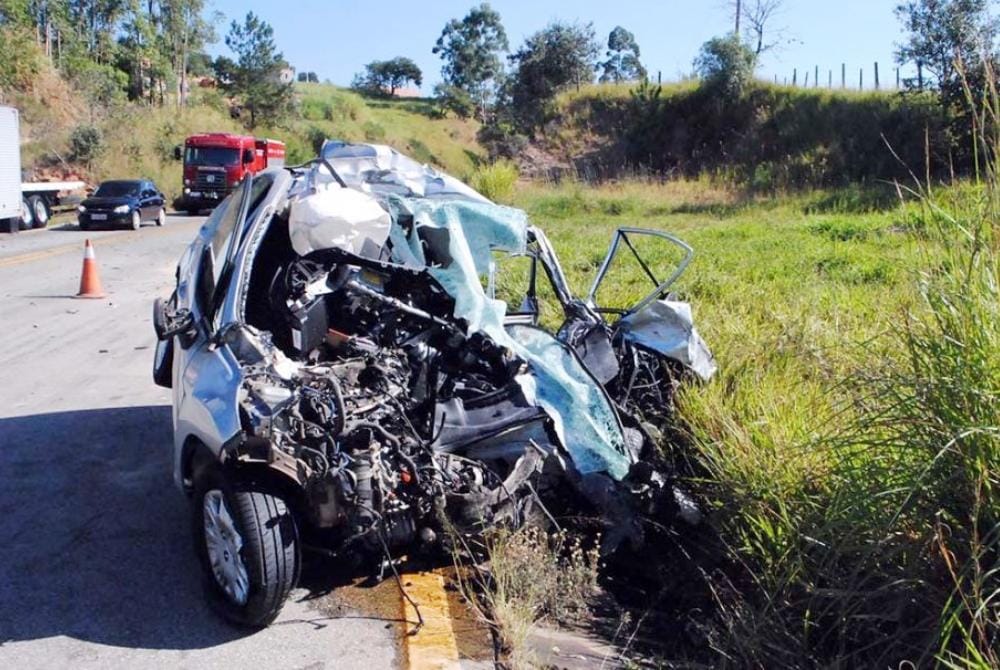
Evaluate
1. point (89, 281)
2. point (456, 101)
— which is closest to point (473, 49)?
point (456, 101)

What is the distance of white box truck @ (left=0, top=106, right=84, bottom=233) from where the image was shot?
25500 millimetres

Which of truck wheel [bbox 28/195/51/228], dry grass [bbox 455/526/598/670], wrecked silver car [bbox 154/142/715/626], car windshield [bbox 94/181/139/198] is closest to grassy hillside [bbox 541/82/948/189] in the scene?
car windshield [bbox 94/181/139/198]

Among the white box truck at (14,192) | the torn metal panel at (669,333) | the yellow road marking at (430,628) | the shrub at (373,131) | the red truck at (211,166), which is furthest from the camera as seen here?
the shrub at (373,131)

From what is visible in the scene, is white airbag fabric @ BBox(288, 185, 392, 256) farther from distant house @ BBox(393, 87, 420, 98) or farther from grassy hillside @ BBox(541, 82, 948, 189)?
distant house @ BBox(393, 87, 420, 98)

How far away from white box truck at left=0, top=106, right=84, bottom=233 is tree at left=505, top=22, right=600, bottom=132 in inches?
1081

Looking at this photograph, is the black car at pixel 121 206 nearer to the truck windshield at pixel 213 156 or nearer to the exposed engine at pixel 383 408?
the truck windshield at pixel 213 156

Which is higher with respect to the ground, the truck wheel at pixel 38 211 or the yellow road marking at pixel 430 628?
the truck wheel at pixel 38 211

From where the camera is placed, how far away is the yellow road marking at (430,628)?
3.90m

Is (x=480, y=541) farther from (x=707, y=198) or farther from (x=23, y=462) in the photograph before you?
(x=707, y=198)

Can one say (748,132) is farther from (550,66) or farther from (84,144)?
(84,144)

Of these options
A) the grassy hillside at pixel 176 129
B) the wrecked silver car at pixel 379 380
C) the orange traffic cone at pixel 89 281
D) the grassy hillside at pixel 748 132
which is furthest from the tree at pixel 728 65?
the wrecked silver car at pixel 379 380

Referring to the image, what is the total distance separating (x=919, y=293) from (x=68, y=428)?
224 inches

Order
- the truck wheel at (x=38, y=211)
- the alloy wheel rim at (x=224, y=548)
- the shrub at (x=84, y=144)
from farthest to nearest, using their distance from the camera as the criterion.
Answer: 1. the shrub at (x=84, y=144)
2. the truck wheel at (x=38, y=211)
3. the alloy wheel rim at (x=224, y=548)

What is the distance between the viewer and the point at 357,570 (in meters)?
4.74
